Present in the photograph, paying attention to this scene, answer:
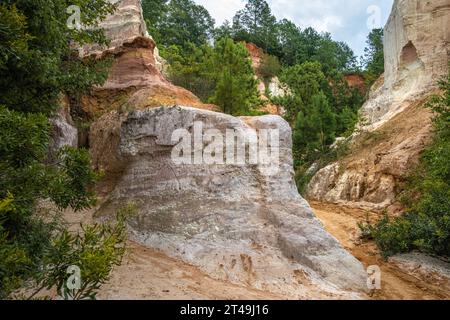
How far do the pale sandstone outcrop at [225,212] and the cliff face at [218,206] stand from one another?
0.02m

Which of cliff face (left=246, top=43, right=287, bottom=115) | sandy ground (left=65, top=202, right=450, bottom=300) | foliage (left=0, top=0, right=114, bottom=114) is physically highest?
cliff face (left=246, top=43, right=287, bottom=115)

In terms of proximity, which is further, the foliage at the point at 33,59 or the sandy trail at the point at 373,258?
the sandy trail at the point at 373,258

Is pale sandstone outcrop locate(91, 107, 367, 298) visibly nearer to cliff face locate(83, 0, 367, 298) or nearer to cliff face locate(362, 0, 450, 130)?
cliff face locate(83, 0, 367, 298)

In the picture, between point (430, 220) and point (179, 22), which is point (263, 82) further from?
point (430, 220)

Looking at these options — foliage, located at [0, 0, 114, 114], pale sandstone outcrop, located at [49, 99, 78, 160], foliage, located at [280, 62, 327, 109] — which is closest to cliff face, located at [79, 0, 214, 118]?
pale sandstone outcrop, located at [49, 99, 78, 160]

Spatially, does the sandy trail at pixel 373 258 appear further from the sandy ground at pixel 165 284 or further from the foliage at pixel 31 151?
the foliage at pixel 31 151

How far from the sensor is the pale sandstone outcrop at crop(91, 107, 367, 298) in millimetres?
6785

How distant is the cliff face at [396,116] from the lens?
13289 mm

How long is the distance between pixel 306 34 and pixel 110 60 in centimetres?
3901

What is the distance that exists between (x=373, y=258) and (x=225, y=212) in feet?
13.6

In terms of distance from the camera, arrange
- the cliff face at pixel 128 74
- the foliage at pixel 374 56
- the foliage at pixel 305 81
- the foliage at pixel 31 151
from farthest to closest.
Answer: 1. the foliage at pixel 374 56
2. the foliage at pixel 305 81
3. the cliff face at pixel 128 74
4. the foliage at pixel 31 151

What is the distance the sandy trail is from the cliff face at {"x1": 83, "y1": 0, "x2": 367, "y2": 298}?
74 centimetres

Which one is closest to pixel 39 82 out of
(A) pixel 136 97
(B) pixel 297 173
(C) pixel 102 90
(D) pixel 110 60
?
(D) pixel 110 60

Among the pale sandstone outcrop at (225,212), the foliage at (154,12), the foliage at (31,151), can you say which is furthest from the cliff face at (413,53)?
the foliage at (154,12)
